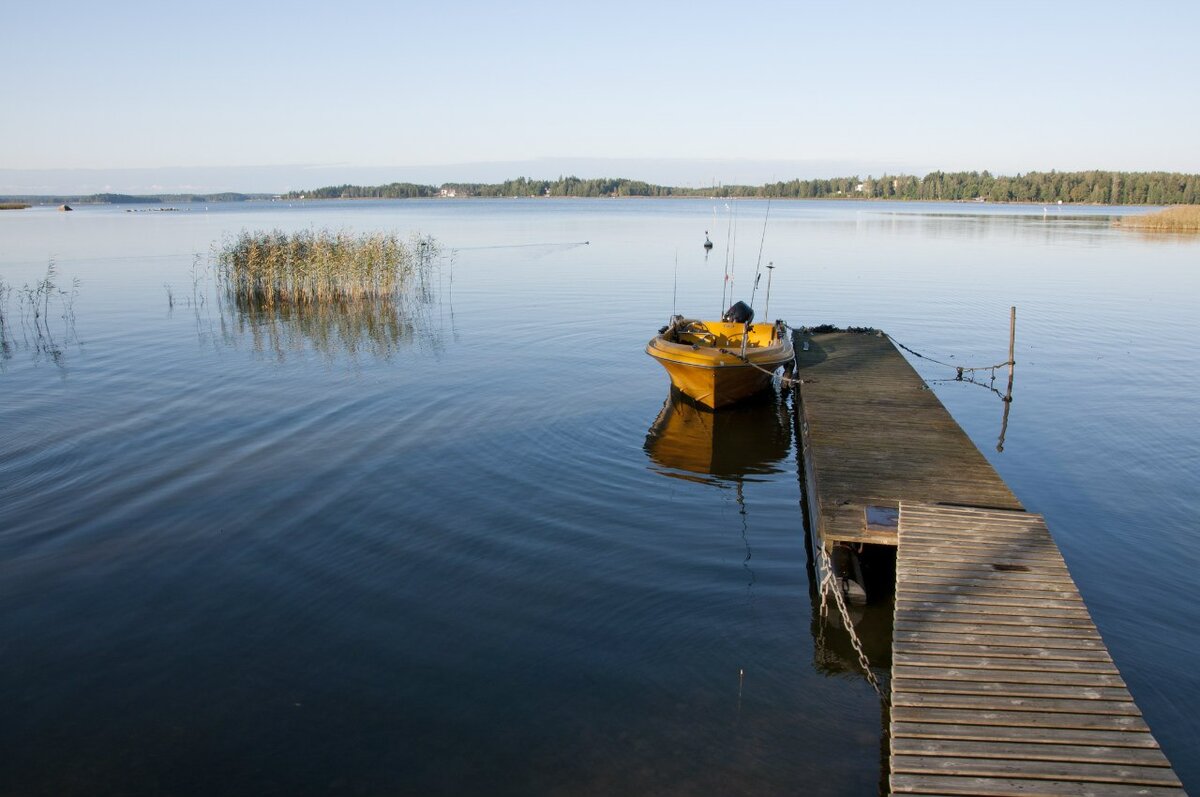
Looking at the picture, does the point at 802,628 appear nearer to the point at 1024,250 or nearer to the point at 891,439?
the point at 891,439

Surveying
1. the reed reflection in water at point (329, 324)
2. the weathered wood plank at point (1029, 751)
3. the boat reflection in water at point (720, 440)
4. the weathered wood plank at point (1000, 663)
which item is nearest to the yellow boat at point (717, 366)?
the boat reflection in water at point (720, 440)

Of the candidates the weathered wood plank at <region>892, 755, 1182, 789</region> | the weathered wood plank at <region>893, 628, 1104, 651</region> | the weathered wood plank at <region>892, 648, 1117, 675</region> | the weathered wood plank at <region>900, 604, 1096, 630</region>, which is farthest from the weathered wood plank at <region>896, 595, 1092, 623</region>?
the weathered wood plank at <region>892, 755, 1182, 789</region>

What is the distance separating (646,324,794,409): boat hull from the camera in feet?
48.0

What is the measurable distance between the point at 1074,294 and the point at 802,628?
27524 millimetres

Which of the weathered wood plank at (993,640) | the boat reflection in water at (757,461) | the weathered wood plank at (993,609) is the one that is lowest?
the boat reflection in water at (757,461)

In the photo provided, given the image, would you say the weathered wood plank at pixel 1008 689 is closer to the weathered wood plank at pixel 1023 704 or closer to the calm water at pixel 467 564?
the weathered wood plank at pixel 1023 704

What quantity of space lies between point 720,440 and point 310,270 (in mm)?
17557

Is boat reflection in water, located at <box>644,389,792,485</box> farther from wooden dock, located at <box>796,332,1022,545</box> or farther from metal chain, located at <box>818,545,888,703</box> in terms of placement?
metal chain, located at <box>818,545,888,703</box>

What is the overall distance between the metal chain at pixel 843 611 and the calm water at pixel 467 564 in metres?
0.13

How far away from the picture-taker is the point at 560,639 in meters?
7.64

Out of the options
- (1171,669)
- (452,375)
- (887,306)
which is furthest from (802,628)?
(887,306)

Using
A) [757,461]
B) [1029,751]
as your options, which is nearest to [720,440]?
[757,461]

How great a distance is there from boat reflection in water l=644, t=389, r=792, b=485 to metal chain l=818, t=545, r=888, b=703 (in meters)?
3.86

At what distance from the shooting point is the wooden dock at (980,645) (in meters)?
5.00
